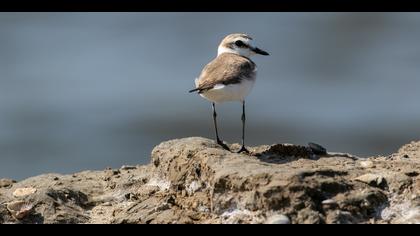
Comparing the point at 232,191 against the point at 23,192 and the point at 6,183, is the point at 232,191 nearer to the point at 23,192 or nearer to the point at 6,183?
the point at 23,192

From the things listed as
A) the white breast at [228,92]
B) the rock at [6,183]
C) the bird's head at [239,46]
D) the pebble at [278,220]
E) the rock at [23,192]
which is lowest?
the pebble at [278,220]

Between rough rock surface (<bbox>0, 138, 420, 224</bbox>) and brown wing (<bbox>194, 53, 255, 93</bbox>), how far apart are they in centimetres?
83

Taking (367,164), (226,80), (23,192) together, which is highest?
(226,80)

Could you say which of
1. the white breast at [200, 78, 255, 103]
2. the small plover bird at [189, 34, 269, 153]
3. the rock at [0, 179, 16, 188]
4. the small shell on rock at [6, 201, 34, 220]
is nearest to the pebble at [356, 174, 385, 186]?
the small plover bird at [189, 34, 269, 153]

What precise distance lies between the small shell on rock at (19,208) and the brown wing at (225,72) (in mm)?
2189

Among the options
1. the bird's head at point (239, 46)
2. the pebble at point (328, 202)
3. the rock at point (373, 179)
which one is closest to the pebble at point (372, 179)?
the rock at point (373, 179)

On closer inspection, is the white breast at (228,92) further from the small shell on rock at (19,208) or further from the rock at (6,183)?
the small shell on rock at (19,208)

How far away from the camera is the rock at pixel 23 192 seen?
7121 millimetres

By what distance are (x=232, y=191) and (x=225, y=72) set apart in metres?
2.47

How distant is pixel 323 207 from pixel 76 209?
2.01 meters

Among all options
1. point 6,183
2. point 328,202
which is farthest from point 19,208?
point 328,202

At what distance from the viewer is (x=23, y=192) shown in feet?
23.7

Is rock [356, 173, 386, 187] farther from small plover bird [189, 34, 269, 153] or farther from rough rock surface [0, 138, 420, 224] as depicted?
small plover bird [189, 34, 269, 153]
